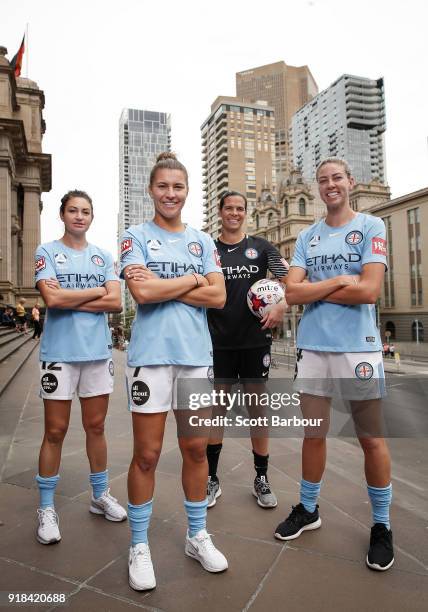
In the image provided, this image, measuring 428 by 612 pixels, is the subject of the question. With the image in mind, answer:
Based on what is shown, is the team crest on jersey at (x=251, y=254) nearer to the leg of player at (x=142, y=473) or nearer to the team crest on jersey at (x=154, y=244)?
the team crest on jersey at (x=154, y=244)

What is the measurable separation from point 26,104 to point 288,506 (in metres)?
44.9

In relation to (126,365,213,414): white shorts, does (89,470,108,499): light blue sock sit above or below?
below

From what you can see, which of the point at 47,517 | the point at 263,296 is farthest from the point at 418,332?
the point at 47,517

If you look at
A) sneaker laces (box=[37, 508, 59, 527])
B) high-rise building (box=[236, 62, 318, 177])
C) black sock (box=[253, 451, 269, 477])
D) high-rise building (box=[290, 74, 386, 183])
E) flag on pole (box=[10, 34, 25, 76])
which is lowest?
sneaker laces (box=[37, 508, 59, 527])

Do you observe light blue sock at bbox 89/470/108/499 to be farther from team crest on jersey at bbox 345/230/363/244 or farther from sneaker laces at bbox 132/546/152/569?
team crest on jersey at bbox 345/230/363/244

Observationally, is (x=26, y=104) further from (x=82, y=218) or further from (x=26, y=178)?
(x=82, y=218)

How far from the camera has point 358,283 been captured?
2420 millimetres

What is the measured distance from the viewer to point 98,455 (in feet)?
9.52

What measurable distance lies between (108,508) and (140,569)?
796 mm

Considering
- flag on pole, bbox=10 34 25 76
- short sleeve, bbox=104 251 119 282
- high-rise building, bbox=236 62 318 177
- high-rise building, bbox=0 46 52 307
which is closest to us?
short sleeve, bbox=104 251 119 282

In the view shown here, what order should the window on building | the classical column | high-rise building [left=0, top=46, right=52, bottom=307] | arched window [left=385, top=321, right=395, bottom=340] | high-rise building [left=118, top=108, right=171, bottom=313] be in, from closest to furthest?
high-rise building [left=0, top=46, right=52, bottom=307], the classical column, the window on building, arched window [left=385, top=321, right=395, bottom=340], high-rise building [left=118, top=108, right=171, bottom=313]

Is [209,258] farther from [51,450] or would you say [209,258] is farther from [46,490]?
[46,490]

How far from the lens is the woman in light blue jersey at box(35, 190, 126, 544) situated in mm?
2682

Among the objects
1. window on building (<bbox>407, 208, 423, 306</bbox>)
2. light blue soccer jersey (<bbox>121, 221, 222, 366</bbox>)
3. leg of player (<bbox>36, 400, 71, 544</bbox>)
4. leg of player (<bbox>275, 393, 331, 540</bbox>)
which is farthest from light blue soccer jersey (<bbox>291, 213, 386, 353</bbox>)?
window on building (<bbox>407, 208, 423, 306</bbox>)
